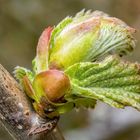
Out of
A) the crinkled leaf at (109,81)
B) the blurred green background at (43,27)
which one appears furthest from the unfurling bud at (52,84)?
the blurred green background at (43,27)

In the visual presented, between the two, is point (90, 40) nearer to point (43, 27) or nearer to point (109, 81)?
point (109, 81)

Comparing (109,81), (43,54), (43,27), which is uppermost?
(43,27)

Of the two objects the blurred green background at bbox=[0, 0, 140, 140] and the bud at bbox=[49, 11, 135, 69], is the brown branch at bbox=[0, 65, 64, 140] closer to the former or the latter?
the bud at bbox=[49, 11, 135, 69]

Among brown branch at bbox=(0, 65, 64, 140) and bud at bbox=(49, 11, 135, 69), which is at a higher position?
bud at bbox=(49, 11, 135, 69)

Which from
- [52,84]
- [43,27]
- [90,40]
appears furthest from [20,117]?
[43,27]

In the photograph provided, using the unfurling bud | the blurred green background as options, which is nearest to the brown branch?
the unfurling bud

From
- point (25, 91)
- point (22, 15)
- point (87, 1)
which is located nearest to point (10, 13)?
point (22, 15)

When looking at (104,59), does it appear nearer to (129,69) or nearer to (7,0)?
(129,69)
